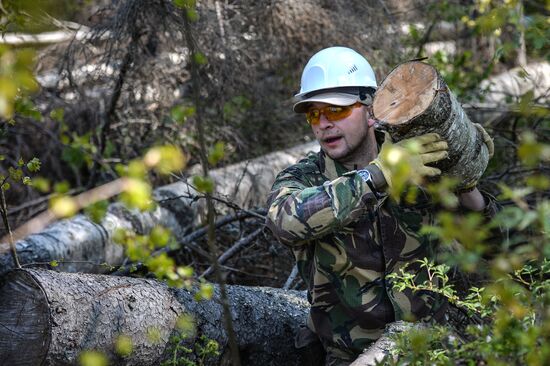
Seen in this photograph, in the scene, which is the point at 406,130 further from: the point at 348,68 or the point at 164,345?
the point at 164,345

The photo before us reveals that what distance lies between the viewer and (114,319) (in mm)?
3326

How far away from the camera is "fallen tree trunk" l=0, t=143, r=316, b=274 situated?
5.12 meters

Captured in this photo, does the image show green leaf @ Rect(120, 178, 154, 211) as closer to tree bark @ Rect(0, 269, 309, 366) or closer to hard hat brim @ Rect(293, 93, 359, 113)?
tree bark @ Rect(0, 269, 309, 366)

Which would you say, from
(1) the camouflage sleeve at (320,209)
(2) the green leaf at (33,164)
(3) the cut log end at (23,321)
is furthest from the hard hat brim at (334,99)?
(3) the cut log end at (23,321)

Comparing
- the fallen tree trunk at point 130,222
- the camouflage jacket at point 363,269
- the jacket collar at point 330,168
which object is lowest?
the fallen tree trunk at point 130,222

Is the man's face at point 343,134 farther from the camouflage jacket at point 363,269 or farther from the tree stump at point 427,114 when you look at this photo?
the tree stump at point 427,114

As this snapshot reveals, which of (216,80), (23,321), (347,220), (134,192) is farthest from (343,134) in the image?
(216,80)

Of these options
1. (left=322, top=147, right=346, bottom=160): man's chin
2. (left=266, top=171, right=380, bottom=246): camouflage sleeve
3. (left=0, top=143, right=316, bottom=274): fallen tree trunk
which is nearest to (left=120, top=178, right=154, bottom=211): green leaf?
(left=266, top=171, right=380, bottom=246): camouflage sleeve

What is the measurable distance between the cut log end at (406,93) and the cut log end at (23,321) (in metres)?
1.67

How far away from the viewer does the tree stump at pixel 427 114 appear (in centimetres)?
338

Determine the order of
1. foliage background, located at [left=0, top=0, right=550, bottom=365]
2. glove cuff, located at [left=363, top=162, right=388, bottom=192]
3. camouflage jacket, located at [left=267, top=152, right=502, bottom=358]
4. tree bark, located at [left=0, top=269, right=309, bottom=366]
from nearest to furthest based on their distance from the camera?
tree bark, located at [left=0, top=269, right=309, bottom=366] → glove cuff, located at [left=363, top=162, right=388, bottom=192] → camouflage jacket, located at [left=267, top=152, right=502, bottom=358] → foliage background, located at [left=0, top=0, right=550, bottom=365]

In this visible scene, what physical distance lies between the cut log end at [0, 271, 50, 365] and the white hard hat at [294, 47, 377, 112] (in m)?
1.62

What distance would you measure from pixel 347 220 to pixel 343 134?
2.17 feet

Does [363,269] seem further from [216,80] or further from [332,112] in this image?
[216,80]
